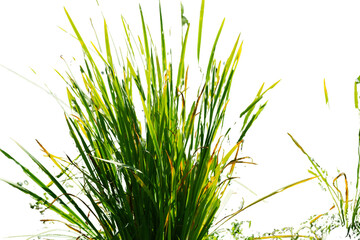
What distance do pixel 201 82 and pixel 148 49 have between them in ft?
0.68

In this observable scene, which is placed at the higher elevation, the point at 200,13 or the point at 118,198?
the point at 200,13

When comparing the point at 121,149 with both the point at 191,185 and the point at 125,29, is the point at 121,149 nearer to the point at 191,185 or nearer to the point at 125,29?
the point at 191,185

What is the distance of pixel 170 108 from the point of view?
4.32 feet

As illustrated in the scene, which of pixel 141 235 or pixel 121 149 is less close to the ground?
pixel 121 149

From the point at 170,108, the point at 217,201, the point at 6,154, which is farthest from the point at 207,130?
the point at 6,154

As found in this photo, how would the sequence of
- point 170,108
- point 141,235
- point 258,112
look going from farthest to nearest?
point 258,112, point 170,108, point 141,235

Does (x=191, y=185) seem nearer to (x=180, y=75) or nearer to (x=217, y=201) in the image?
(x=217, y=201)

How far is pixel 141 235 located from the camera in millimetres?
1212

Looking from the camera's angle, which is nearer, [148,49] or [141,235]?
[141,235]

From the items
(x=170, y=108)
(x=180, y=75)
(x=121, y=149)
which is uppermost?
(x=180, y=75)

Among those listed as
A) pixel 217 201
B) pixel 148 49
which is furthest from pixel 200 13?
pixel 217 201

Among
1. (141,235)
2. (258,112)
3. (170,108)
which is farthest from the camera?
(258,112)

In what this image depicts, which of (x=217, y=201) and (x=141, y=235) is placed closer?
(x=141, y=235)

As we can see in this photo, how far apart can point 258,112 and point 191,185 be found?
41 centimetres
